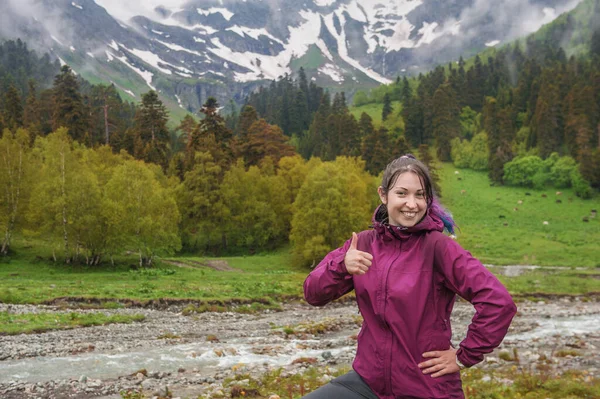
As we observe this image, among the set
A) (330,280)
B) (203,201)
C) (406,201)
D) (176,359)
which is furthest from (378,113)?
(330,280)

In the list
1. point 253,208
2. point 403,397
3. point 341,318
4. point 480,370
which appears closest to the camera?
point 403,397

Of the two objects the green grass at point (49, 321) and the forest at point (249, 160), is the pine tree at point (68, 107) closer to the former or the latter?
the forest at point (249, 160)

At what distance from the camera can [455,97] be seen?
12862cm

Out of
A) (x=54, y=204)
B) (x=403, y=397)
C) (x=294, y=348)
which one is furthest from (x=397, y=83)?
(x=403, y=397)

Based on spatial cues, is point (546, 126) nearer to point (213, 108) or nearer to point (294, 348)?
point (213, 108)

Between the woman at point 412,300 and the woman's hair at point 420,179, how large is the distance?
0.01 meters

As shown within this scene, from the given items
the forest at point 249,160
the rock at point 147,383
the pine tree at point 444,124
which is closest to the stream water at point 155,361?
the rock at point 147,383

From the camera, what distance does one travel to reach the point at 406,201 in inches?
176

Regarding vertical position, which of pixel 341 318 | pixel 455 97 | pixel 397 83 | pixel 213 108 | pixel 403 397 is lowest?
pixel 341 318

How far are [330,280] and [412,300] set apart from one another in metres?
0.88

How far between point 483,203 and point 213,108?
51.8 metres

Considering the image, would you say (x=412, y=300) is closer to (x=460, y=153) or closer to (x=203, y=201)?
(x=203, y=201)

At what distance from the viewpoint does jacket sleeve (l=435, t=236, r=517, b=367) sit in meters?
3.81

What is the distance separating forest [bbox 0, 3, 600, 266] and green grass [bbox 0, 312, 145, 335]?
19180 mm
